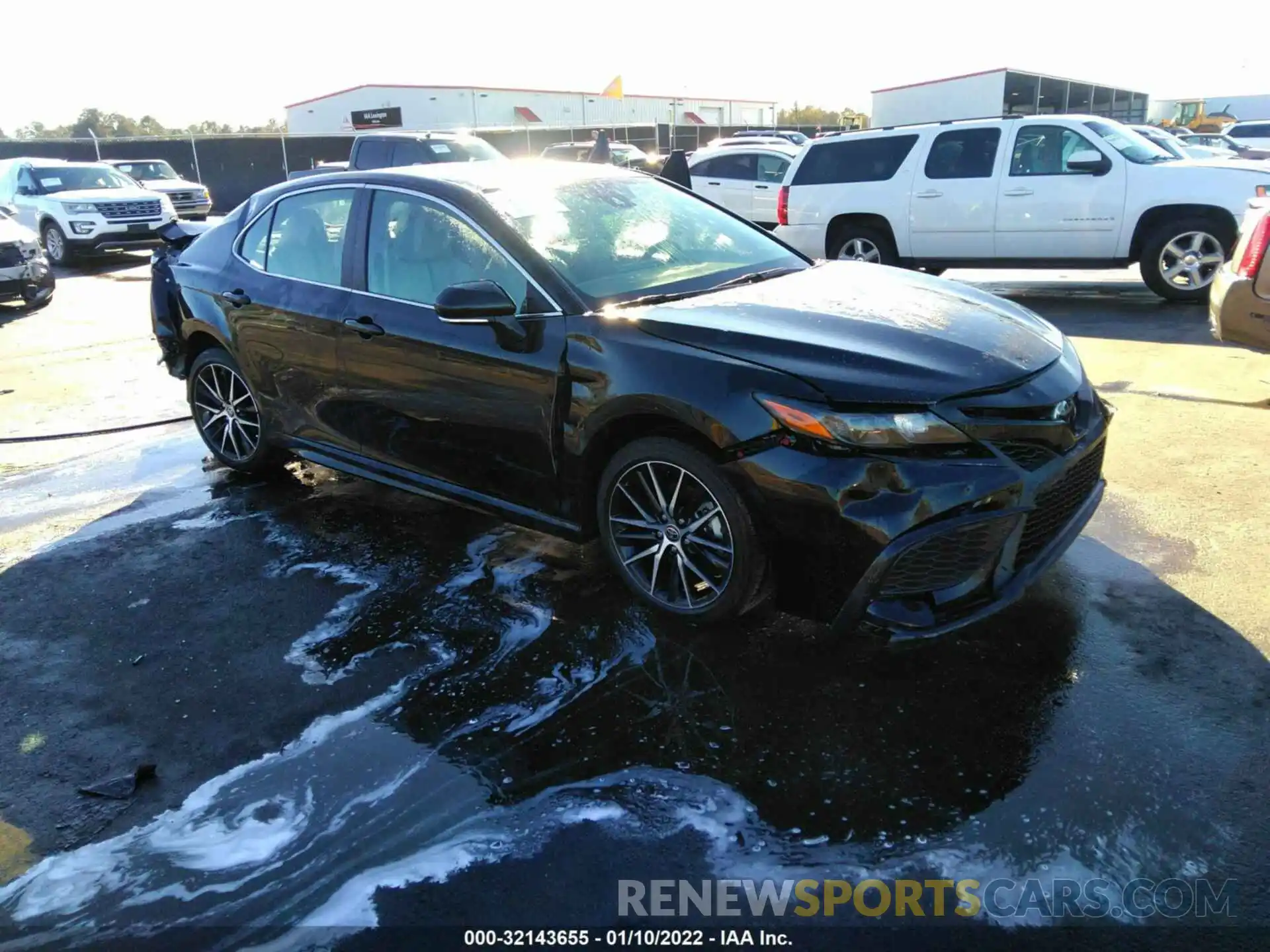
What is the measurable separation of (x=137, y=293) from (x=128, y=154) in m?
23.4

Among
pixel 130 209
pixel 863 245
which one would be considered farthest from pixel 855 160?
pixel 130 209

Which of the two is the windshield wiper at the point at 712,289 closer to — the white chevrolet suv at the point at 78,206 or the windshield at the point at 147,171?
the white chevrolet suv at the point at 78,206

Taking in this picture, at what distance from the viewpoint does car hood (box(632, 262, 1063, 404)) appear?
309 centimetres

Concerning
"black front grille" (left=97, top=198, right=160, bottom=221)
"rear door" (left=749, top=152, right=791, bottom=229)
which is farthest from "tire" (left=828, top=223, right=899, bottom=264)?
"black front grille" (left=97, top=198, right=160, bottom=221)

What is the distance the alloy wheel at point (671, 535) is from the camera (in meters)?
3.40

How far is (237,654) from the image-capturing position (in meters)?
3.73

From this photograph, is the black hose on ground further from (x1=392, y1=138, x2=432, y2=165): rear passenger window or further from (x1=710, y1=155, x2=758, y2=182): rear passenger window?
(x1=710, y1=155, x2=758, y2=182): rear passenger window

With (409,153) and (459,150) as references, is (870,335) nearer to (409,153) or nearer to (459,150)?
(409,153)

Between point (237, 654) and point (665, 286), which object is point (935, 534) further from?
point (237, 654)

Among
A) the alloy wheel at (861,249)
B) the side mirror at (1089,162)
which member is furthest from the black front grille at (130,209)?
the side mirror at (1089,162)

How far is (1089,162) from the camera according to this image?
9.64 meters

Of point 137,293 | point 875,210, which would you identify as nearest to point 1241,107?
point 875,210

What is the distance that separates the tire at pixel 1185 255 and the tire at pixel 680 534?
807 centimetres

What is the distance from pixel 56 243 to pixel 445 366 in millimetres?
16519
